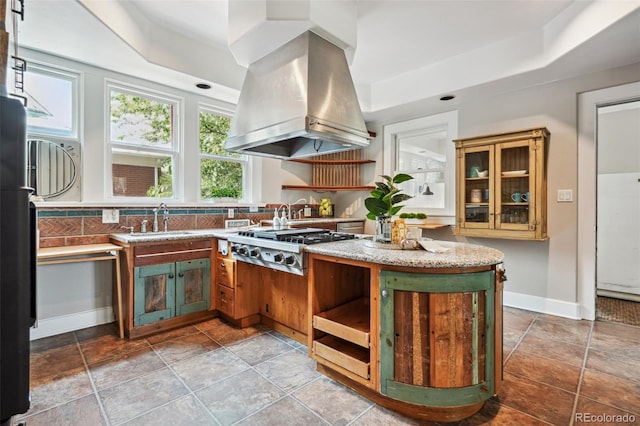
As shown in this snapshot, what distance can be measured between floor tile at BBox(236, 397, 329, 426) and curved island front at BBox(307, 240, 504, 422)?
0.32 m

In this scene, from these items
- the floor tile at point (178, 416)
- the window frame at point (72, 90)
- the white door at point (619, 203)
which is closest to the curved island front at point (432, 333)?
the floor tile at point (178, 416)

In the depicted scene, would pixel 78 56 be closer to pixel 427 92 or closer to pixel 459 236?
pixel 427 92

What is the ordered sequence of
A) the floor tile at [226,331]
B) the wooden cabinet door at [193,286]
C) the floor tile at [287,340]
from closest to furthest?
1. the floor tile at [287,340]
2. the floor tile at [226,331]
3. the wooden cabinet door at [193,286]

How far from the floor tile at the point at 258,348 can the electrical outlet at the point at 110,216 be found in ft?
5.79

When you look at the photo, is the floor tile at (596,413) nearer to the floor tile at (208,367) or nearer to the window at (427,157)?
the floor tile at (208,367)

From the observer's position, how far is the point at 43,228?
105 inches

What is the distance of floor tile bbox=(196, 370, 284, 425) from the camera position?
170 cm

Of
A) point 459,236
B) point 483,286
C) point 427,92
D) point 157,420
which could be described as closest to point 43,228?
point 157,420

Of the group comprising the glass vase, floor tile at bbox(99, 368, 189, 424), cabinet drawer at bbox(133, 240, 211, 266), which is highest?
the glass vase

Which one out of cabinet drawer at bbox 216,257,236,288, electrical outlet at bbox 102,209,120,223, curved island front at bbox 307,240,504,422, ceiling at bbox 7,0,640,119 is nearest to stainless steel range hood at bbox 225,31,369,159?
ceiling at bbox 7,0,640,119

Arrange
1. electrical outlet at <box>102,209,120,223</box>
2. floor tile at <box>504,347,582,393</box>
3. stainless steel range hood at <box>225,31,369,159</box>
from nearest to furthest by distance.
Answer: floor tile at <box>504,347,582,393</box> → stainless steel range hood at <box>225,31,369,159</box> → electrical outlet at <box>102,209,120,223</box>

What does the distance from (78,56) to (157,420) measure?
308cm

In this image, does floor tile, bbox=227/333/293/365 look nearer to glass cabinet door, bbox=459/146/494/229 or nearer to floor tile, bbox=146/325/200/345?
floor tile, bbox=146/325/200/345

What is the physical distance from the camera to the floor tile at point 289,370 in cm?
200
